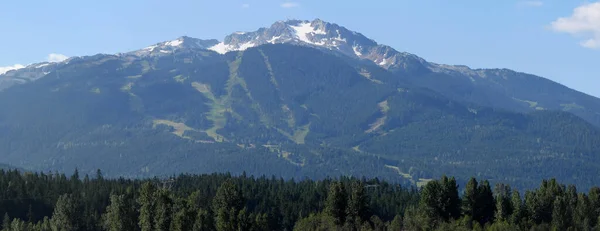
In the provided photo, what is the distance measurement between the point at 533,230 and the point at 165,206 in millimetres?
73955

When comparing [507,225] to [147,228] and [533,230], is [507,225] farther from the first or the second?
[147,228]

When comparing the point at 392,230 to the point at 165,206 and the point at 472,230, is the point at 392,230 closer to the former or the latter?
the point at 472,230

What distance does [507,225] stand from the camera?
198 m

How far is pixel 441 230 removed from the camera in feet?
628

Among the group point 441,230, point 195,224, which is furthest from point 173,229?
point 441,230

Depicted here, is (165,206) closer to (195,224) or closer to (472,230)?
(195,224)

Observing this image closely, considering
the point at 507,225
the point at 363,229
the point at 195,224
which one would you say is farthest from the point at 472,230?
the point at 195,224

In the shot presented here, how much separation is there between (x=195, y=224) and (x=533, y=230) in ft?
222

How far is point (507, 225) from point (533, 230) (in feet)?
17.7

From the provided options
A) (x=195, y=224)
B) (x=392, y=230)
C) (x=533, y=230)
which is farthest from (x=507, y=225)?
(x=195, y=224)

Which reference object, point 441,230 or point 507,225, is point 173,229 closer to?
point 441,230

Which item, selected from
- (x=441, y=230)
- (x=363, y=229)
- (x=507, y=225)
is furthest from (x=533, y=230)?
(x=363, y=229)

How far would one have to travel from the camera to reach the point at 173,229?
19550 centimetres

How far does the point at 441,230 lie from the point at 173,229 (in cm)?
5247
